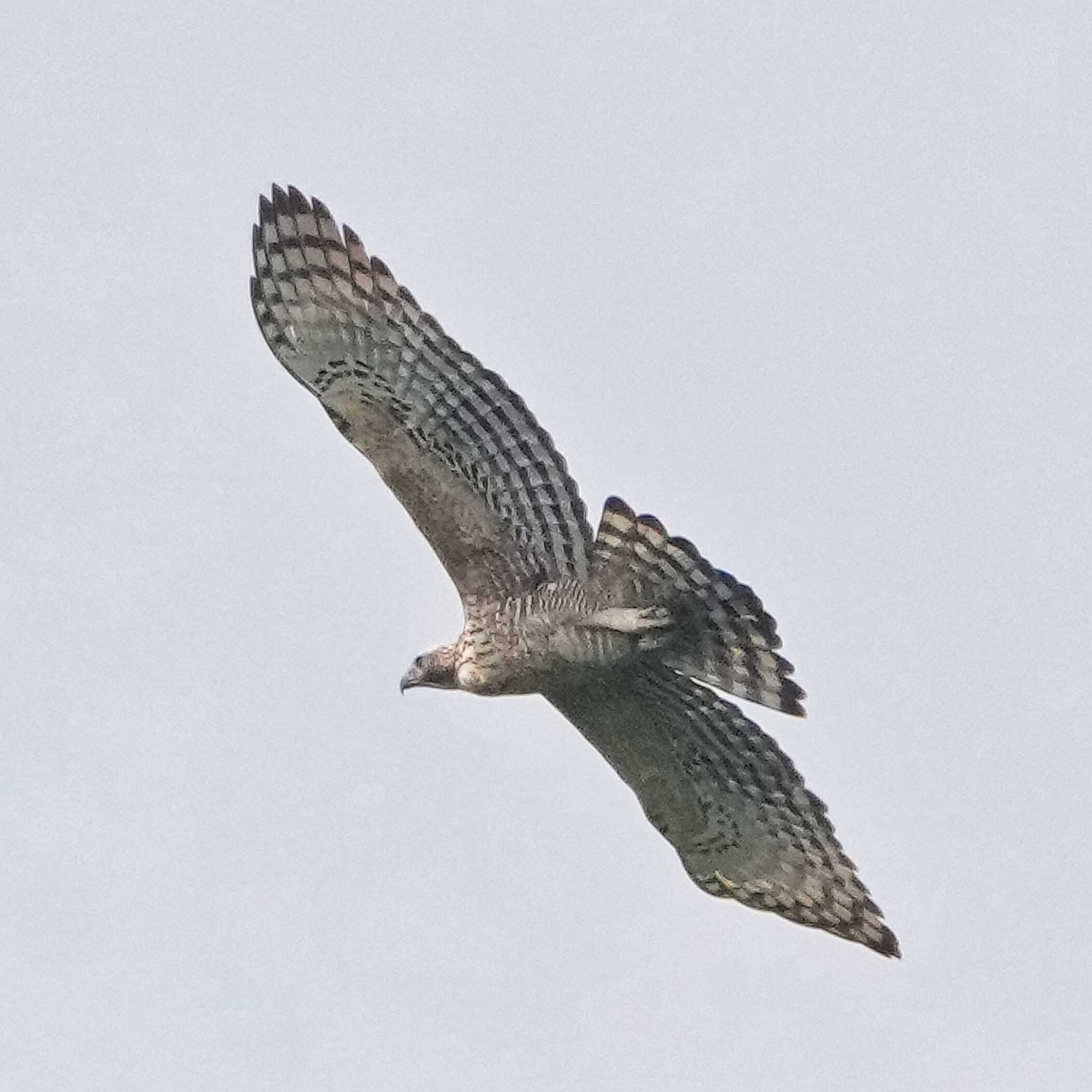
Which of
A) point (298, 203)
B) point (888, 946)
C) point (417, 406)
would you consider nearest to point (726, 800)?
point (888, 946)

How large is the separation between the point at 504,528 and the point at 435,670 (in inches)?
46.6

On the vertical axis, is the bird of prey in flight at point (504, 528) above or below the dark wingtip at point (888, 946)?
above

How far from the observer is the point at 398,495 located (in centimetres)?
1645

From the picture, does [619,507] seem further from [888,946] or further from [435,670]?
[888,946]

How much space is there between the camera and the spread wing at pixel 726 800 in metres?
16.9

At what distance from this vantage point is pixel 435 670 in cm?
1717

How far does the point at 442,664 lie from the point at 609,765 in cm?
116

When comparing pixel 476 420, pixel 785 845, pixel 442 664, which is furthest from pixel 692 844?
pixel 476 420

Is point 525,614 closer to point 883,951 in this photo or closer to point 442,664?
point 442,664

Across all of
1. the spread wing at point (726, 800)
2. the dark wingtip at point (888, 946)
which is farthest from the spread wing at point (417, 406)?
the dark wingtip at point (888, 946)

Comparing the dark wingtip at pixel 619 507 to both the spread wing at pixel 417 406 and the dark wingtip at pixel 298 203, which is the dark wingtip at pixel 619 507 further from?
the dark wingtip at pixel 298 203

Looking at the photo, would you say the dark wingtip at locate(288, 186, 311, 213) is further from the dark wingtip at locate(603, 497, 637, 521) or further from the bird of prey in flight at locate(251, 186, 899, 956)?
the dark wingtip at locate(603, 497, 637, 521)

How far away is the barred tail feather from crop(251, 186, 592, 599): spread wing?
413 mm

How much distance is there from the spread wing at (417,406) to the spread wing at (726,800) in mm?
893
